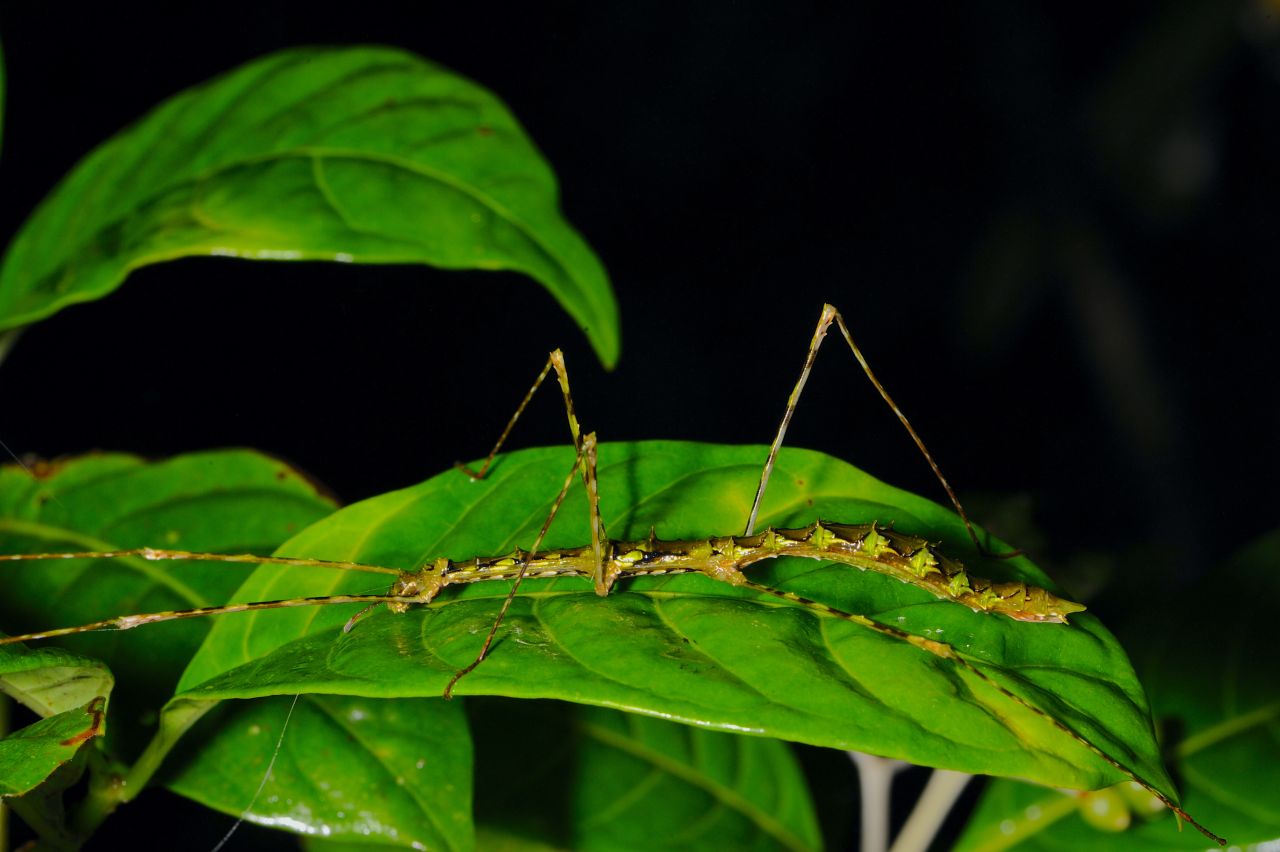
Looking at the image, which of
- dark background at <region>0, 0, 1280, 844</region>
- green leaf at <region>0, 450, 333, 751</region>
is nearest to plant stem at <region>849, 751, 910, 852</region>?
green leaf at <region>0, 450, 333, 751</region>

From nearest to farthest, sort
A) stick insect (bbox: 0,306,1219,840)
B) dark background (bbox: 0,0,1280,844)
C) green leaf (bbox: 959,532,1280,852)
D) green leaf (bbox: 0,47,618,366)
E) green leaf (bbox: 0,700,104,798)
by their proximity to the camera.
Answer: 1. green leaf (bbox: 0,700,104,798)
2. stick insect (bbox: 0,306,1219,840)
3. green leaf (bbox: 0,47,618,366)
4. green leaf (bbox: 959,532,1280,852)
5. dark background (bbox: 0,0,1280,844)

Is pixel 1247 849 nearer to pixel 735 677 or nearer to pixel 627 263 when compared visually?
pixel 735 677

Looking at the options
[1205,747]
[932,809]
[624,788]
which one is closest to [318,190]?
[624,788]

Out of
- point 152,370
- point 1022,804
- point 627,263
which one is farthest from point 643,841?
point 627,263

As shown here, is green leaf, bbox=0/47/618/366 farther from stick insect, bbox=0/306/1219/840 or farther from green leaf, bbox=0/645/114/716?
green leaf, bbox=0/645/114/716

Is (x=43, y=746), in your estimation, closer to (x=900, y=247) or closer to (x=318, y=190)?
(x=318, y=190)

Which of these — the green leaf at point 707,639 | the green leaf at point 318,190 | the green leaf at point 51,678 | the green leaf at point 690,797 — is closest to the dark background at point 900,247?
the green leaf at point 318,190

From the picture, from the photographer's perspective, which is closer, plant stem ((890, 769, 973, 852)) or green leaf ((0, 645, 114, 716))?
green leaf ((0, 645, 114, 716))
